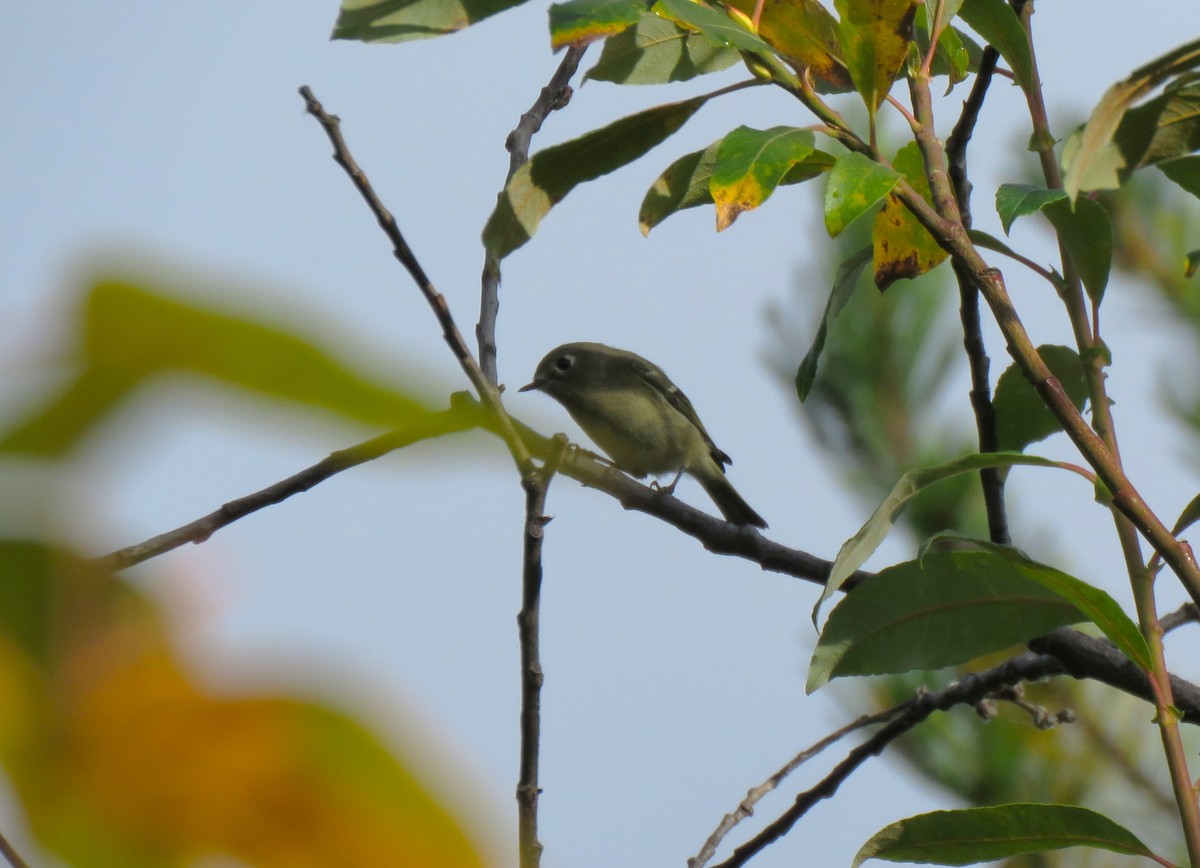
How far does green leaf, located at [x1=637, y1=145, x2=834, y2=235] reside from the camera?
1849 mm

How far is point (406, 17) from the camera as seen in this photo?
5.57 ft

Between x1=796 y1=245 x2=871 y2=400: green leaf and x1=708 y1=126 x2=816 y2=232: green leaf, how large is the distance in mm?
444

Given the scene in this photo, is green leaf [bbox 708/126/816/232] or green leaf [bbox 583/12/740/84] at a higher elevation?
green leaf [bbox 583/12/740/84]

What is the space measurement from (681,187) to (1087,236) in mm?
581

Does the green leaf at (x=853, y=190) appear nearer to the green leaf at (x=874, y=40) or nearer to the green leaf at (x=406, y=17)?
the green leaf at (x=874, y=40)

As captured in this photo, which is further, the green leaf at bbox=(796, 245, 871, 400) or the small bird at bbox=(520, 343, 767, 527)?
the small bird at bbox=(520, 343, 767, 527)

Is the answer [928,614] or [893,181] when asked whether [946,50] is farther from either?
[928,614]

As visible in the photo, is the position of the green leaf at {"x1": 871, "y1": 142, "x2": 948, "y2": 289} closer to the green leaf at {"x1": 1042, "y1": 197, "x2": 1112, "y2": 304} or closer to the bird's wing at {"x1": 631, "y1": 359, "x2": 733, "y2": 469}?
the green leaf at {"x1": 1042, "y1": 197, "x2": 1112, "y2": 304}

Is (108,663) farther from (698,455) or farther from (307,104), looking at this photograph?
(698,455)

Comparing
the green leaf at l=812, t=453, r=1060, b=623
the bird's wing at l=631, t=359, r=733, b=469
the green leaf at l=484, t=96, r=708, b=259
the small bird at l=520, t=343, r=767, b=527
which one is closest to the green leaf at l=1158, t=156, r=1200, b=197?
the green leaf at l=812, t=453, r=1060, b=623

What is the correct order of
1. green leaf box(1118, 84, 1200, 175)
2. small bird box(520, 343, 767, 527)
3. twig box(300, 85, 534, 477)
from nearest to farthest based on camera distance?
twig box(300, 85, 534, 477) → green leaf box(1118, 84, 1200, 175) → small bird box(520, 343, 767, 527)

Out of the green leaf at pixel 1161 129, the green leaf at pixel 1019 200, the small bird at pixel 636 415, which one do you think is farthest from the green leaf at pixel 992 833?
the small bird at pixel 636 415

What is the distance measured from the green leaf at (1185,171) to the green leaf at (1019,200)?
0.34 m

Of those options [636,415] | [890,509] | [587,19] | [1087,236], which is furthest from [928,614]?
[636,415]
